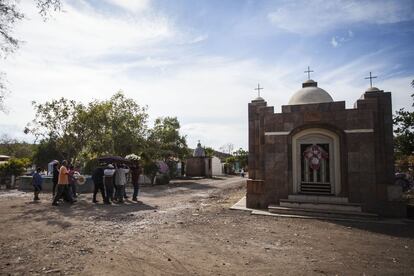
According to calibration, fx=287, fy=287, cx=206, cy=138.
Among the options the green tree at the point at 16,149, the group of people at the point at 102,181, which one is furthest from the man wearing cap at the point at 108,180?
the green tree at the point at 16,149

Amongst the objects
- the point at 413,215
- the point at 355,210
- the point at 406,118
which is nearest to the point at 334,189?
the point at 355,210

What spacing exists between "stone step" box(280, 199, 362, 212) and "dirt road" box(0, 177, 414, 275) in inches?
56.0

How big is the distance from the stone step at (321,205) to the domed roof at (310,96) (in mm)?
5052

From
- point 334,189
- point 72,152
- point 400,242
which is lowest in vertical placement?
point 400,242

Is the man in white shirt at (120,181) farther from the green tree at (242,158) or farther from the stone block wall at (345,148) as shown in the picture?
the green tree at (242,158)

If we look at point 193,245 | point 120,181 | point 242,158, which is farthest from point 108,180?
point 242,158

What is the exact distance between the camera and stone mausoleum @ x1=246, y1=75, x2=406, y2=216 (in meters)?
11.4

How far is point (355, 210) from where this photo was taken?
1109cm

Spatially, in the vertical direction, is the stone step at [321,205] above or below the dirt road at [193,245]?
above

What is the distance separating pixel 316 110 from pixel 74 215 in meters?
10.5

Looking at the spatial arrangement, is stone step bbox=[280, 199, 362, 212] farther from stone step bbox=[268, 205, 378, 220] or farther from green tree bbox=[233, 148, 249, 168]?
green tree bbox=[233, 148, 249, 168]

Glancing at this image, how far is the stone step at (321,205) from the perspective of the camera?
36.6 ft

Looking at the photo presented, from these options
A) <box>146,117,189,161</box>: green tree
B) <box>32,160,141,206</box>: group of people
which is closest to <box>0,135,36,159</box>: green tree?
<box>146,117,189,161</box>: green tree

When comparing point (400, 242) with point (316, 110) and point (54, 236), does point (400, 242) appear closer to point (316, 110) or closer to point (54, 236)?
point (316, 110)
